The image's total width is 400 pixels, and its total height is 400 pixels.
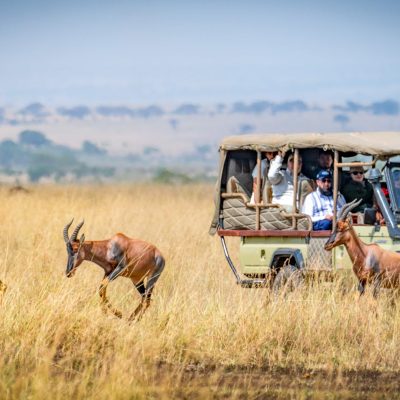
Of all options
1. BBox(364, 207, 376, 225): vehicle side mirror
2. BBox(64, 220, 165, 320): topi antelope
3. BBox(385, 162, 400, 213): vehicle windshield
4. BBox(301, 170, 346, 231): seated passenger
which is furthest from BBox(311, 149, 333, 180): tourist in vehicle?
BBox(64, 220, 165, 320): topi antelope

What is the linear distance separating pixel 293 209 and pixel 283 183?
1.64ft

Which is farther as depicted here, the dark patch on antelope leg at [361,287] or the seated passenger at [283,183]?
the seated passenger at [283,183]

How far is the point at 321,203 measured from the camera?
12.9 metres

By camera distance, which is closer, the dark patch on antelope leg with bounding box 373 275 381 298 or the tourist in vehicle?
the dark patch on antelope leg with bounding box 373 275 381 298

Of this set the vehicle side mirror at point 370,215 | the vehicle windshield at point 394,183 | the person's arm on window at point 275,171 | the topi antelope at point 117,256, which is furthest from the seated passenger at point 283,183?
the topi antelope at point 117,256

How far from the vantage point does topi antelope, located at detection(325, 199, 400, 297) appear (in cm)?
1197

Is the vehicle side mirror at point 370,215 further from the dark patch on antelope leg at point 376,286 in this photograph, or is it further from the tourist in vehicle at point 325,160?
the tourist in vehicle at point 325,160

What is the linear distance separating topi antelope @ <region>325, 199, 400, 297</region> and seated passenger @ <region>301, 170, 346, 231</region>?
2.33 ft

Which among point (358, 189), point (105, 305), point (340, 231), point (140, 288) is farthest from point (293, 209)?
point (105, 305)

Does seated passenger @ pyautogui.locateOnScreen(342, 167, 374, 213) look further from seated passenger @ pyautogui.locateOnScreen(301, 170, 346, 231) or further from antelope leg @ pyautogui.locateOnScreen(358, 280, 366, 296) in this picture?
antelope leg @ pyautogui.locateOnScreen(358, 280, 366, 296)

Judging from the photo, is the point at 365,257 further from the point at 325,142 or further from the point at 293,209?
the point at 325,142

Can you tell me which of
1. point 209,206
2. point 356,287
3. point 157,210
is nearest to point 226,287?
point 356,287

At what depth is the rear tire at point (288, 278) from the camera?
495 inches

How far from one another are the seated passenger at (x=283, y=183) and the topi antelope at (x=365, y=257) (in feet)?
3.63
